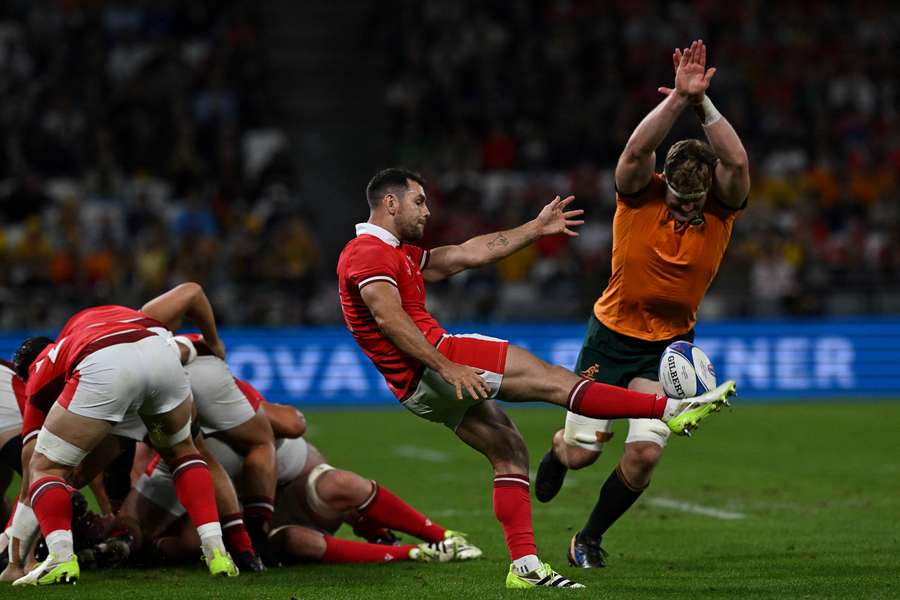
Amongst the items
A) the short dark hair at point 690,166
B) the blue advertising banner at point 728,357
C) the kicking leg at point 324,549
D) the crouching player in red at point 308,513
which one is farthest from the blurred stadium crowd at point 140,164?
the short dark hair at point 690,166

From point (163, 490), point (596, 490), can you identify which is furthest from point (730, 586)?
point (596, 490)

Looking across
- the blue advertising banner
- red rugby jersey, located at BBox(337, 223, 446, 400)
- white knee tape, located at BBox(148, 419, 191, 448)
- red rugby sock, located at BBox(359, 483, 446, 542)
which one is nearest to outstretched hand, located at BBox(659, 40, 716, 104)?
red rugby jersey, located at BBox(337, 223, 446, 400)

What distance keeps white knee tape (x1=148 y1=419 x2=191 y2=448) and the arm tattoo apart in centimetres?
183

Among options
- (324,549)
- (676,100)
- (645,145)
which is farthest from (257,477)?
(676,100)

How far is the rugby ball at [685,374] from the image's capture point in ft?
21.2

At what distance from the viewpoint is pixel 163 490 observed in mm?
7609

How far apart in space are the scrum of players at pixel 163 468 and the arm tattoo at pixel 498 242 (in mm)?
1570

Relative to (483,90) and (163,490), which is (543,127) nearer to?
(483,90)

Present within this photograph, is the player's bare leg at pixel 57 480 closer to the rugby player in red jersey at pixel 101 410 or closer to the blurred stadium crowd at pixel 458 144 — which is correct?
the rugby player in red jersey at pixel 101 410

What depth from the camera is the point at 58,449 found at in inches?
267

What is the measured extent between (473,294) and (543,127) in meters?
5.14

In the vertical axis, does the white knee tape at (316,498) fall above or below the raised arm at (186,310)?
below

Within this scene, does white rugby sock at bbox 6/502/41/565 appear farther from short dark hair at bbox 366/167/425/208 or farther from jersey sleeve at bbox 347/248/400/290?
short dark hair at bbox 366/167/425/208

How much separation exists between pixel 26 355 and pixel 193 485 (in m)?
1.38
